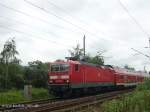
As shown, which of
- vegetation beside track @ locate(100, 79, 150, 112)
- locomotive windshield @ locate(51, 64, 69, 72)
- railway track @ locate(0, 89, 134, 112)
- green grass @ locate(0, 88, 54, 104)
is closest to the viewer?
vegetation beside track @ locate(100, 79, 150, 112)

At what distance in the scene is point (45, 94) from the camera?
30.1 metres

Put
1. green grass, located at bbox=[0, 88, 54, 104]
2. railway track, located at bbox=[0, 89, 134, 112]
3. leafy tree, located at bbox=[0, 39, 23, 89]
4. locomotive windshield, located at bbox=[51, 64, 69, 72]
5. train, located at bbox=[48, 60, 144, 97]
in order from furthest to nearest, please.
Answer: leafy tree, located at bbox=[0, 39, 23, 89] < locomotive windshield, located at bbox=[51, 64, 69, 72] < train, located at bbox=[48, 60, 144, 97] < green grass, located at bbox=[0, 88, 54, 104] < railway track, located at bbox=[0, 89, 134, 112]

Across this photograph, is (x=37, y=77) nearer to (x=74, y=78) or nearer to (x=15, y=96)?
(x=74, y=78)

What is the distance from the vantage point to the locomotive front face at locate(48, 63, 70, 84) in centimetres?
2725

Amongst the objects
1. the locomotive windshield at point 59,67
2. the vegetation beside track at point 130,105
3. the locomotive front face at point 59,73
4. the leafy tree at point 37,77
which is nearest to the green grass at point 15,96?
the locomotive front face at point 59,73

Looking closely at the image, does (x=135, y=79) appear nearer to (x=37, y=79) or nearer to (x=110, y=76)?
(x=110, y=76)

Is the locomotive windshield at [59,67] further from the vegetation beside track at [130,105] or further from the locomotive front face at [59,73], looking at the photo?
the vegetation beside track at [130,105]

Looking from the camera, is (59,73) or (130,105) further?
(59,73)

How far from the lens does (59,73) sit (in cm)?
2773

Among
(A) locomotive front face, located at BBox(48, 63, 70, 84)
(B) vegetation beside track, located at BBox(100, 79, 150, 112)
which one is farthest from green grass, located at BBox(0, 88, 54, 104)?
(B) vegetation beside track, located at BBox(100, 79, 150, 112)

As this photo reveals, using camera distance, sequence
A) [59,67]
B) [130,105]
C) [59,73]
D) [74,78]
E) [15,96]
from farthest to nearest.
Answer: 1. [59,67]
2. [59,73]
3. [74,78]
4. [15,96]
5. [130,105]

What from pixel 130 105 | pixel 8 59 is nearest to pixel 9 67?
pixel 8 59

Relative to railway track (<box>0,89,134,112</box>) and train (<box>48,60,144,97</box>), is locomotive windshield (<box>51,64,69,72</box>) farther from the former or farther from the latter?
railway track (<box>0,89,134,112</box>)

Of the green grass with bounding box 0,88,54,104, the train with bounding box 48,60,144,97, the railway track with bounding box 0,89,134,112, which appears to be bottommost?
the railway track with bounding box 0,89,134,112
